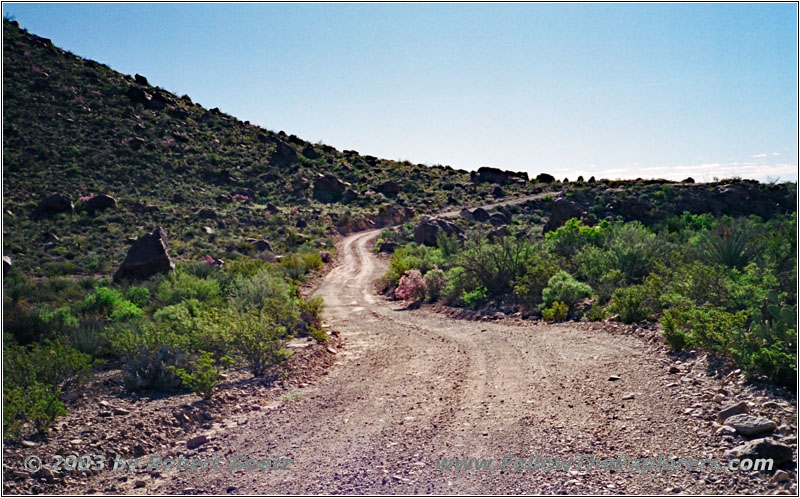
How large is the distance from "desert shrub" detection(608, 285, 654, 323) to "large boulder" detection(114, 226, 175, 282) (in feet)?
46.7

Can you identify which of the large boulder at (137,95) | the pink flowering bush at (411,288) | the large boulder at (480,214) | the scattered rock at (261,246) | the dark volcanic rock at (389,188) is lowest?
the pink flowering bush at (411,288)

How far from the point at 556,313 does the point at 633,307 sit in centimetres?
201

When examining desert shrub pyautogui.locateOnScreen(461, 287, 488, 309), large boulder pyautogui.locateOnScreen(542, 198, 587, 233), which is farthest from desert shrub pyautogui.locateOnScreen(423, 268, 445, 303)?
large boulder pyautogui.locateOnScreen(542, 198, 587, 233)

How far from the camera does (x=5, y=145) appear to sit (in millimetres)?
41312

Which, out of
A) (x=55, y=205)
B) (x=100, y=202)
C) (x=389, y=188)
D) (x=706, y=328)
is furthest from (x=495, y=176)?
(x=706, y=328)

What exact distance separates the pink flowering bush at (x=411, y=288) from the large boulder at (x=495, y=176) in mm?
44321

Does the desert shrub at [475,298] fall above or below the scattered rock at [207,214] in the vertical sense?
below

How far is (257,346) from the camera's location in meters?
8.41

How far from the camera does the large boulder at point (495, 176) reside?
62.5m

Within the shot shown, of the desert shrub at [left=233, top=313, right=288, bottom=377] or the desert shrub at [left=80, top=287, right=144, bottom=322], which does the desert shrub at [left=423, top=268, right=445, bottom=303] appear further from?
the desert shrub at [left=233, top=313, right=288, bottom=377]

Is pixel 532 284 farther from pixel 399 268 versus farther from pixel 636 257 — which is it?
pixel 399 268

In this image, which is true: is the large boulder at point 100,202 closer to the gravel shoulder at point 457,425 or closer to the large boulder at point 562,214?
the large boulder at point 562,214

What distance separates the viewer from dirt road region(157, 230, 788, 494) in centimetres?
475

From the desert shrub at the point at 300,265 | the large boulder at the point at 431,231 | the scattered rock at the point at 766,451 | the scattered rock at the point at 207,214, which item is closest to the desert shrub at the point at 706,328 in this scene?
the scattered rock at the point at 766,451
